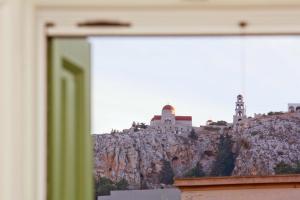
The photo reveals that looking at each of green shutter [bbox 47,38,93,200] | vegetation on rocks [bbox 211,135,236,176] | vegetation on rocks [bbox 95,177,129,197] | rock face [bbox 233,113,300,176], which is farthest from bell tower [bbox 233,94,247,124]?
green shutter [bbox 47,38,93,200]

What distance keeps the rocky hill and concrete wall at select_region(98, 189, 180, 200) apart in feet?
0.48

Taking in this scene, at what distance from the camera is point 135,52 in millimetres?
11641

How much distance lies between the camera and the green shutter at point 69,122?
113 centimetres

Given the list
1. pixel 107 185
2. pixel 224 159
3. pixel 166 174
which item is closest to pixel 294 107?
pixel 224 159

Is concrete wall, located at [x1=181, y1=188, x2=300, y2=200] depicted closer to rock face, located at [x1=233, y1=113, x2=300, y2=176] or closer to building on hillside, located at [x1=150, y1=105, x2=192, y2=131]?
rock face, located at [x1=233, y1=113, x2=300, y2=176]

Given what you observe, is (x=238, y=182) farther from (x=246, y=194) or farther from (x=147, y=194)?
(x=147, y=194)

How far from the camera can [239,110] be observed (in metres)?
13.3

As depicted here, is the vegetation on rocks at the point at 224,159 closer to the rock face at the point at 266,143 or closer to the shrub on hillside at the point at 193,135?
the rock face at the point at 266,143

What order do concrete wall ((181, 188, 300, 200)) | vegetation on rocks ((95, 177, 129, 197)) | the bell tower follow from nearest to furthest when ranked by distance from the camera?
concrete wall ((181, 188, 300, 200))
vegetation on rocks ((95, 177, 129, 197))
the bell tower

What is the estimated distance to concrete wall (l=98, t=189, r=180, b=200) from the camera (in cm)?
1241

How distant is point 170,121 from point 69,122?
1165 cm

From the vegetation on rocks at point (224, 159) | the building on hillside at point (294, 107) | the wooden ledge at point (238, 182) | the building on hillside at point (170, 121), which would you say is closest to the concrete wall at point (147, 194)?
the wooden ledge at point (238, 182)
